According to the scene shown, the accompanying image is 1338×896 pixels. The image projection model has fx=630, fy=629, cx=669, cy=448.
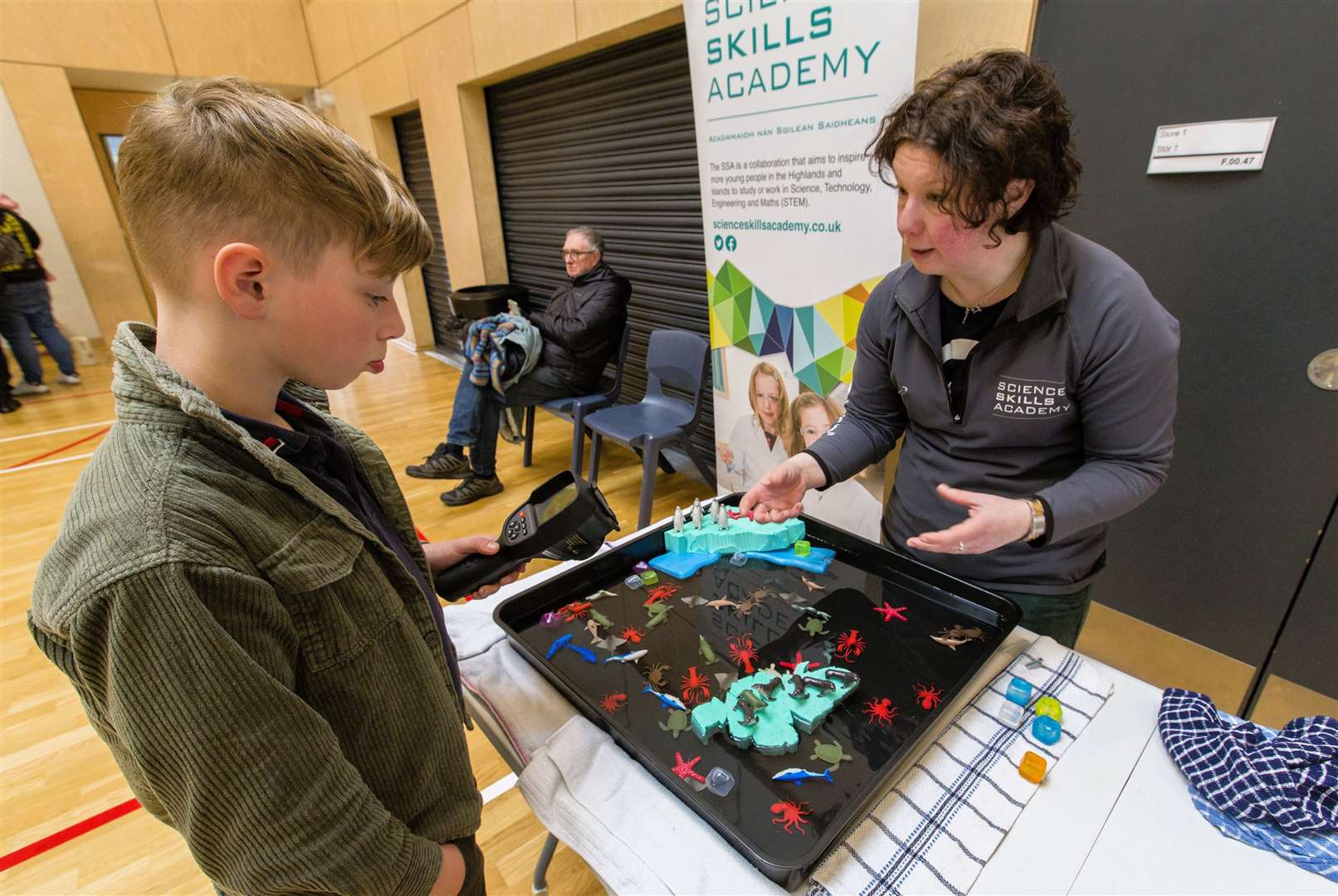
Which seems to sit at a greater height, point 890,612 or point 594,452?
point 890,612

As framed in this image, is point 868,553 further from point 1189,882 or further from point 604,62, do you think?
point 604,62

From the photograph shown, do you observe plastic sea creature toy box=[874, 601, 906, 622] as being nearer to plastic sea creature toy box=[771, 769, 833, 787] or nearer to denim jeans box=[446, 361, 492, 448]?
plastic sea creature toy box=[771, 769, 833, 787]

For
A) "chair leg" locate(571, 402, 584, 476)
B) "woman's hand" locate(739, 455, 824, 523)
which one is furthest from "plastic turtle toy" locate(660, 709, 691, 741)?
"chair leg" locate(571, 402, 584, 476)

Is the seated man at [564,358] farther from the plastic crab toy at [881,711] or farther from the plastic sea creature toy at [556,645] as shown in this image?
the plastic crab toy at [881,711]

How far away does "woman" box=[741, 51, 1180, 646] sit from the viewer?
88 cm

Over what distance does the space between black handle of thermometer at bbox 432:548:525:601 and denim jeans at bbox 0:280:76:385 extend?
232 inches

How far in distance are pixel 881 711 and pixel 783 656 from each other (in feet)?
0.51

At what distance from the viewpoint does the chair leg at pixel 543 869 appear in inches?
50.1

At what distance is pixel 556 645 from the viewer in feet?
3.25

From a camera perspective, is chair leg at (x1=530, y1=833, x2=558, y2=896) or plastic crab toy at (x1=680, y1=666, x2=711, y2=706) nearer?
plastic crab toy at (x1=680, y1=666, x2=711, y2=706)

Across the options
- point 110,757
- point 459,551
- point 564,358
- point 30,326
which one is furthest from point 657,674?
point 30,326

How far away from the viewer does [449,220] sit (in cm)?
479

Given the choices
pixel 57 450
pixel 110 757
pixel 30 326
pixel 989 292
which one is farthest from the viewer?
pixel 30 326

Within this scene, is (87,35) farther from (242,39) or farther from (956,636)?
(956,636)
